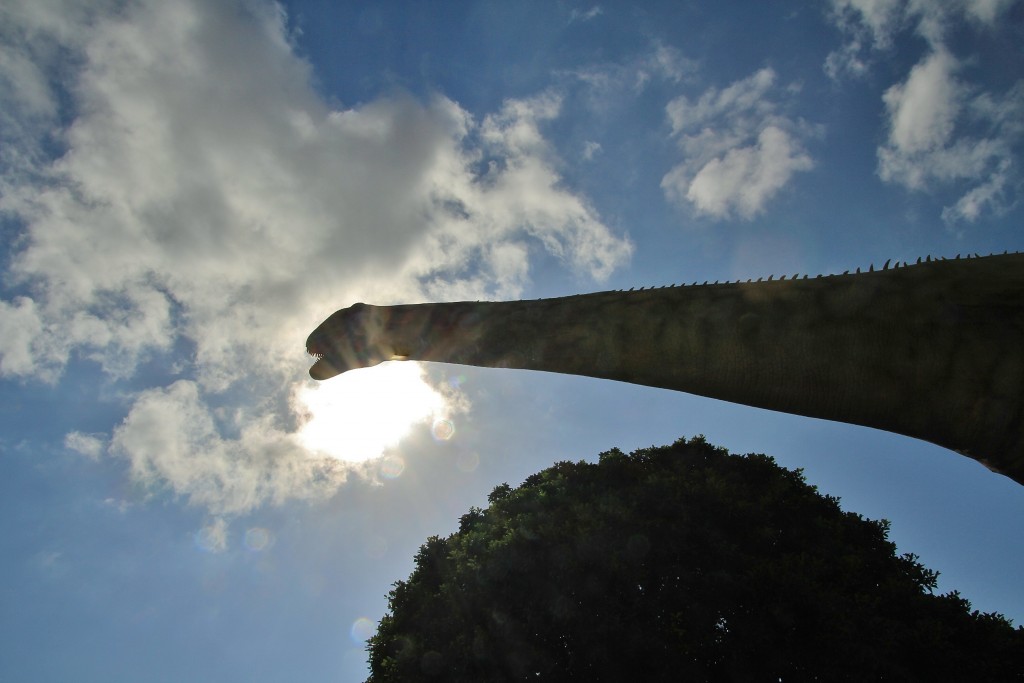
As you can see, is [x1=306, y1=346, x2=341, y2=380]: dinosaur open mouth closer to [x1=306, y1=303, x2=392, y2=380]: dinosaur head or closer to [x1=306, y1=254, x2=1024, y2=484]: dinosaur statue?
[x1=306, y1=303, x2=392, y2=380]: dinosaur head

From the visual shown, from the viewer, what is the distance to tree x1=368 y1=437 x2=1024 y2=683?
346 inches

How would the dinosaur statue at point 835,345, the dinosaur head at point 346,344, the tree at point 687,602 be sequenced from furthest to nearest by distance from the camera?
1. the tree at point 687,602
2. the dinosaur head at point 346,344
3. the dinosaur statue at point 835,345

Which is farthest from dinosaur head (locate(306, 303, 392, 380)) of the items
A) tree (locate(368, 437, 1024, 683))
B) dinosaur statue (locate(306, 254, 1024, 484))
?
tree (locate(368, 437, 1024, 683))

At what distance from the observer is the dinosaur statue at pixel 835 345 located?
309 centimetres

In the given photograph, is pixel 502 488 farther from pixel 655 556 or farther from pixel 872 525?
pixel 872 525

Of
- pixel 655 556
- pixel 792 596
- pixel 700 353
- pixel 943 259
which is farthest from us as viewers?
pixel 655 556

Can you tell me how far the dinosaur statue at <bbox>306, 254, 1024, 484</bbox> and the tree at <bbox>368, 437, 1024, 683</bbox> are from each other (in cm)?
709

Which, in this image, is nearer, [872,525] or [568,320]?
[568,320]

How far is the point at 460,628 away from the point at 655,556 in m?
4.21

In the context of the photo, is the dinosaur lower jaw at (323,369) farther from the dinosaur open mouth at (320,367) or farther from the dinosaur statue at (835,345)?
the dinosaur statue at (835,345)

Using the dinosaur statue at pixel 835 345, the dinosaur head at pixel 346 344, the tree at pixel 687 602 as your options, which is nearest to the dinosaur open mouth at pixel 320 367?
the dinosaur head at pixel 346 344

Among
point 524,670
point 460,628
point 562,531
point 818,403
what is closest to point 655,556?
point 562,531

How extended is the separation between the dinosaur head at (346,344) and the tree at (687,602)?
7.64 metres

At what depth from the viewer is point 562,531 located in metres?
10.6
